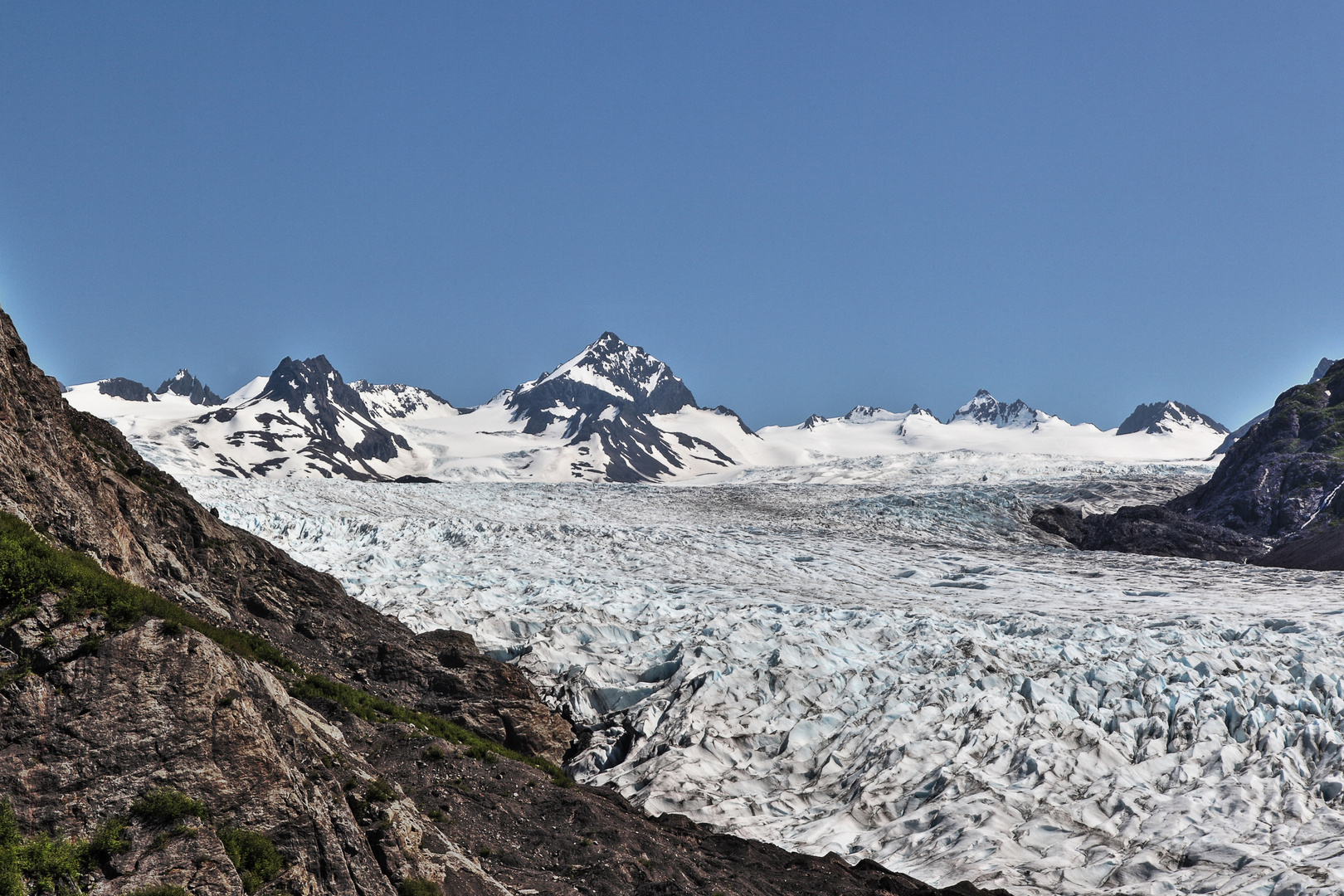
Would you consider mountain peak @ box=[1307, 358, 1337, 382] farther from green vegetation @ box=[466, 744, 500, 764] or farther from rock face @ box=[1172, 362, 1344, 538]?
green vegetation @ box=[466, 744, 500, 764]

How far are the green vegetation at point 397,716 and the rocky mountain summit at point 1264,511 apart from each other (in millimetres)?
39632

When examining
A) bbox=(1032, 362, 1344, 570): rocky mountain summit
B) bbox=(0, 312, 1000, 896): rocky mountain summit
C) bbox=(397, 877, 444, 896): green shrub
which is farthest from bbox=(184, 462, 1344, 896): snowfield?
bbox=(1032, 362, 1344, 570): rocky mountain summit

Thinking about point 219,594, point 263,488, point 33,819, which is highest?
point 263,488

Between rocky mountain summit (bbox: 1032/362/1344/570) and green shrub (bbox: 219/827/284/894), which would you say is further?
rocky mountain summit (bbox: 1032/362/1344/570)

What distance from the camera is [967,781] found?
17672 mm

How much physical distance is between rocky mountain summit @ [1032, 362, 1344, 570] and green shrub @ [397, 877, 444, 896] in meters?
43.8

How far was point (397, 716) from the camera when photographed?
1599cm

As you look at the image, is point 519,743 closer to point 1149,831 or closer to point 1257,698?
point 1149,831

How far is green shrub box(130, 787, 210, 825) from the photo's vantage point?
316 inches

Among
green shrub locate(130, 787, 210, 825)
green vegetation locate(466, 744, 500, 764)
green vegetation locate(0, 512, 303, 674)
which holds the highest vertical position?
green vegetation locate(0, 512, 303, 674)

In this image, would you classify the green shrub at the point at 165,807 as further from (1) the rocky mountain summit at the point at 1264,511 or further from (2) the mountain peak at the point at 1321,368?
(2) the mountain peak at the point at 1321,368

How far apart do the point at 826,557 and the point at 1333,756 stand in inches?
911

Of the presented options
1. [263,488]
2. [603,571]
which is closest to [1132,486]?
[603,571]

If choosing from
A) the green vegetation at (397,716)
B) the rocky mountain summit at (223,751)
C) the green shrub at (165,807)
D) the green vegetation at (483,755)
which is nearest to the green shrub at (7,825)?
→ the rocky mountain summit at (223,751)
